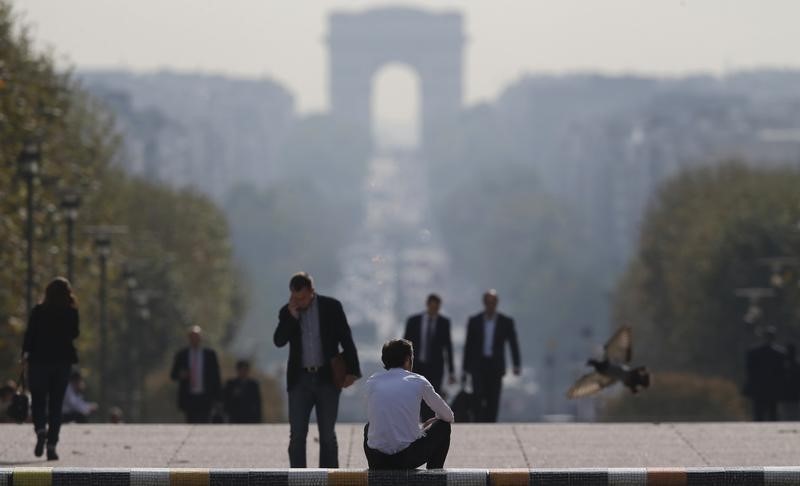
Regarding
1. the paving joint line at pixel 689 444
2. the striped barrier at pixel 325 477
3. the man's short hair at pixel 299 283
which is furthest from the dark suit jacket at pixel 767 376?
the striped barrier at pixel 325 477

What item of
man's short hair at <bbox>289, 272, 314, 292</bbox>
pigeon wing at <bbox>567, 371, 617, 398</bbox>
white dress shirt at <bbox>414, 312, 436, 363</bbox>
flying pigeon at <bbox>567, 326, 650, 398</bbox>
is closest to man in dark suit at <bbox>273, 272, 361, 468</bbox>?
man's short hair at <bbox>289, 272, 314, 292</bbox>

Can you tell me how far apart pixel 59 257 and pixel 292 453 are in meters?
39.1

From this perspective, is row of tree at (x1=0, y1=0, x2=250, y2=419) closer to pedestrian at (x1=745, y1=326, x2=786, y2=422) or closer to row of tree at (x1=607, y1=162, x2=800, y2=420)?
row of tree at (x1=607, y1=162, x2=800, y2=420)

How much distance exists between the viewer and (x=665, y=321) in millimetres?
89938

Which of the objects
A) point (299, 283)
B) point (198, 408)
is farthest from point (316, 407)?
point (198, 408)

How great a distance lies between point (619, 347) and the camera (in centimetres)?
2855

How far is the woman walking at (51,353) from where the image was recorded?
24969 mm

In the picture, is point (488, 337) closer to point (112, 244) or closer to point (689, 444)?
point (689, 444)

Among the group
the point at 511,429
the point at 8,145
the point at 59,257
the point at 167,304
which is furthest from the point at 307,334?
the point at 167,304

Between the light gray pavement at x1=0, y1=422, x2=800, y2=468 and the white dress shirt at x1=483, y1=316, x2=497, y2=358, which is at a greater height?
the white dress shirt at x1=483, y1=316, x2=497, y2=358

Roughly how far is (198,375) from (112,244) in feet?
153

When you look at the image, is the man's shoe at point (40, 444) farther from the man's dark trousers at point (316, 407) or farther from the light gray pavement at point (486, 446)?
the man's dark trousers at point (316, 407)

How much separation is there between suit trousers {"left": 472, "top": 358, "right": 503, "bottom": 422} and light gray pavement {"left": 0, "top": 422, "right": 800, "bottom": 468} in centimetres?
130

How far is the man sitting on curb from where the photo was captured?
19.6 meters
